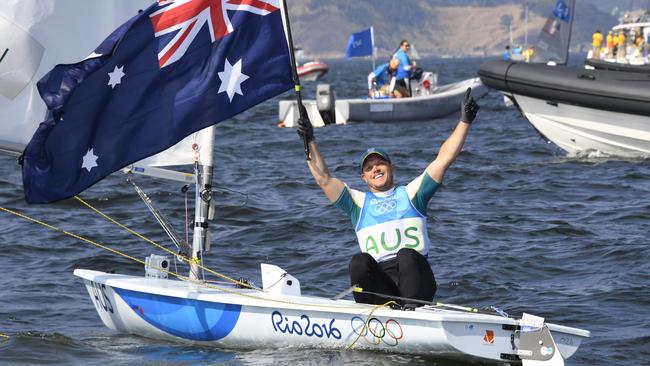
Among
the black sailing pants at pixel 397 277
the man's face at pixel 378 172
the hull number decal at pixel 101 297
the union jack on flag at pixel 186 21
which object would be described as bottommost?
the hull number decal at pixel 101 297

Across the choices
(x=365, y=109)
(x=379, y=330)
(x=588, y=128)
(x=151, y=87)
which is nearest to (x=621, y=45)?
(x=365, y=109)

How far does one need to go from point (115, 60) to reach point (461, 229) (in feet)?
18.8

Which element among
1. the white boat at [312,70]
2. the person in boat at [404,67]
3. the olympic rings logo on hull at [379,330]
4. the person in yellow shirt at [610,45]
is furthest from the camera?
the white boat at [312,70]

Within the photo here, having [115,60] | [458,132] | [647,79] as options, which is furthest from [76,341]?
[647,79]

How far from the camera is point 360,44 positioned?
31688mm

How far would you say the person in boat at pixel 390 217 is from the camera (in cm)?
671

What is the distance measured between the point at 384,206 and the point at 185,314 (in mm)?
1428

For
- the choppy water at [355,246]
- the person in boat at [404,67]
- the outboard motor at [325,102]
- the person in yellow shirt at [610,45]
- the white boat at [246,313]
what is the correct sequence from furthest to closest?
1. the person in yellow shirt at [610,45]
2. the outboard motor at [325,102]
3. the person in boat at [404,67]
4. the choppy water at [355,246]
5. the white boat at [246,313]

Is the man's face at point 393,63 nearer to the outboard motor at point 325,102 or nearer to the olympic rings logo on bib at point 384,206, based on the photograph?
the outboard motor at point 325,102

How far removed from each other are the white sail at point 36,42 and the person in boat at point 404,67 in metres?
16.1

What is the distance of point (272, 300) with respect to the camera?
23.0ft

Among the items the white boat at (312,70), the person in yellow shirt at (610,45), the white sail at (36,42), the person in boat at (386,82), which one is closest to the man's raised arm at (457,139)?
the white sail at (36,42)

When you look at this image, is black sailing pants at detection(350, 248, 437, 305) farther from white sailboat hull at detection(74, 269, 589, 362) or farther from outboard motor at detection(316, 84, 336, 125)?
outboard motor at detection(316, 84, 336, 125)

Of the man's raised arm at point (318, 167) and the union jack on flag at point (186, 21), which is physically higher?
the union jack on flag at point (186, 21)
